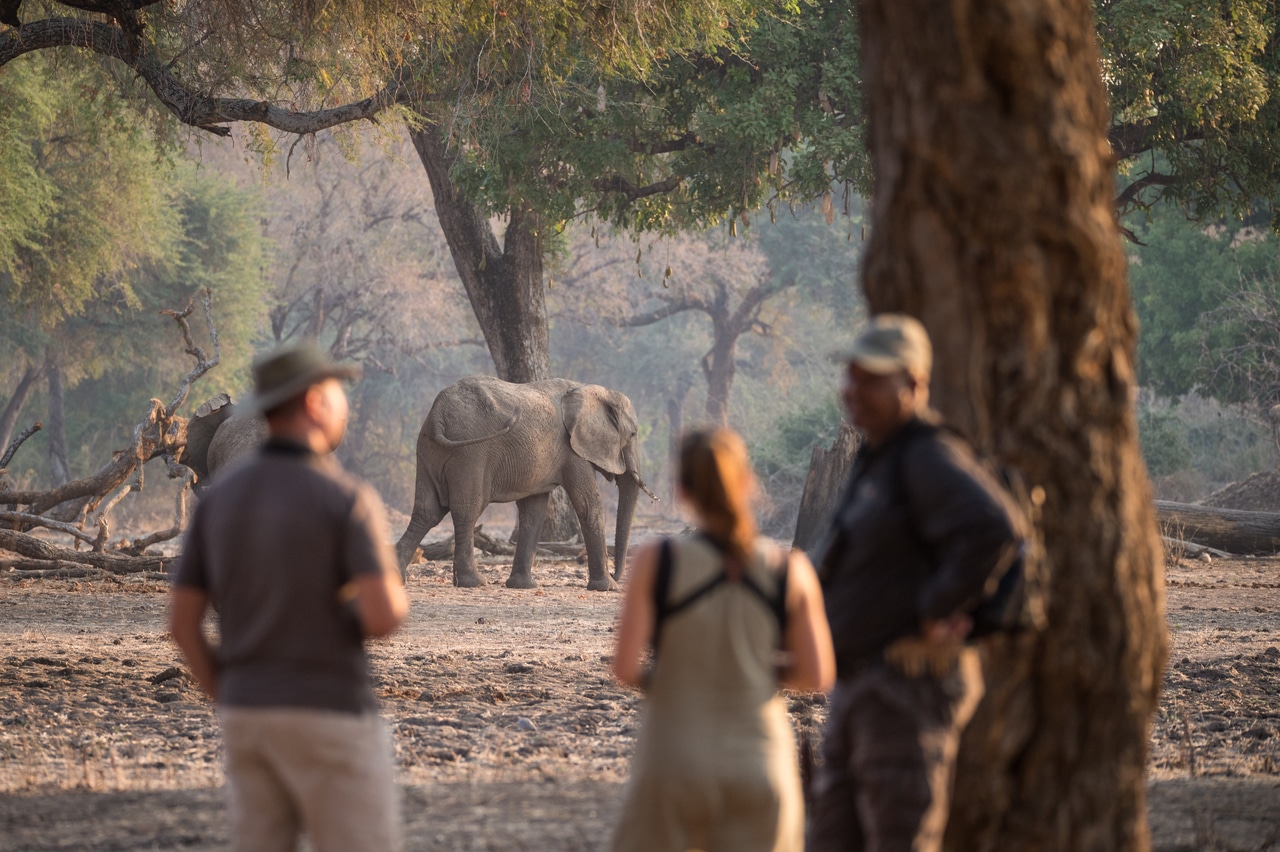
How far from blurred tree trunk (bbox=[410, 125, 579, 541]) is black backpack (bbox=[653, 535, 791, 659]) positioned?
19.8 metres

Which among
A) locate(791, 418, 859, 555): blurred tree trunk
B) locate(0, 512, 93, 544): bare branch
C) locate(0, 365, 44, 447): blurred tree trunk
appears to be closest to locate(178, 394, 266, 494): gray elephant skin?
locate(0, 512, 93, 544): bare branch

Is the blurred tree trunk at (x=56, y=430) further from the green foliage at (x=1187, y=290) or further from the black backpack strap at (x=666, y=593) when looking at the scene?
the black backpack strap at (x=666, y=593)

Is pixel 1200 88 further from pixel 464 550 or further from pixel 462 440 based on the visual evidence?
pixel 464 550

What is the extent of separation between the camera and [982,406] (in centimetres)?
450

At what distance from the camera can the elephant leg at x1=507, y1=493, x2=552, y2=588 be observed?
1808 centimetres

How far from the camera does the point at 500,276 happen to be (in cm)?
2366

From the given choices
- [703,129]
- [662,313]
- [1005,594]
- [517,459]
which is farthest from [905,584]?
[662,313]

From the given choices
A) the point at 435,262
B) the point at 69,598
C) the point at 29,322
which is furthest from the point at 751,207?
the point at 435,262

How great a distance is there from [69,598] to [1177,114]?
14.3 m

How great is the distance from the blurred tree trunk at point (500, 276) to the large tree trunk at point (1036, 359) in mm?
18989

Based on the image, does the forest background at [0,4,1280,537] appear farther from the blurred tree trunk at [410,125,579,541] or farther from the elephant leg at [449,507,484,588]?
the elephant leg at [449,507,484,588]

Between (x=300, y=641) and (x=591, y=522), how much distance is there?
48.6 ft

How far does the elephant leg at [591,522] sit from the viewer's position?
18.4 metres

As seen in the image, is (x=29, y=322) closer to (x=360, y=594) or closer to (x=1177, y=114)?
(x=1177, y=114)
